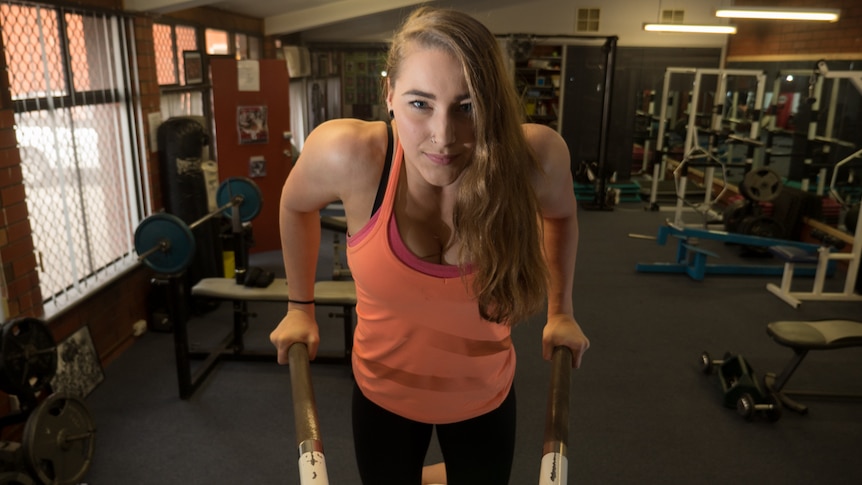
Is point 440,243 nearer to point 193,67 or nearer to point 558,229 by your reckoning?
point 558,229

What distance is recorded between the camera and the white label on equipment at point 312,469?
95 cm

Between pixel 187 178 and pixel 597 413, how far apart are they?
2881mm

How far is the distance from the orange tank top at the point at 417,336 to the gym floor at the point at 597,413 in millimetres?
1475

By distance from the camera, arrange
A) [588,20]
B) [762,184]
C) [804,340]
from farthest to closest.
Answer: [588,20], [762,184], [804,340]

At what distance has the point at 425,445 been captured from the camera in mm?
1327

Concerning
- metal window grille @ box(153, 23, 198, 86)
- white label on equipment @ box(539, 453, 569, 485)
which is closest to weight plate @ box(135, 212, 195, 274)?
metal window grille @ box(153, 23, 198, 86)

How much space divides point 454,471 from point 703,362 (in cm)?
265

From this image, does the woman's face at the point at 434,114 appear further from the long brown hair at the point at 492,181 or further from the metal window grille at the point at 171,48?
the metal window grille at the point at 171,48

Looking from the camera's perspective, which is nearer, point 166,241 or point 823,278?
point 166,241

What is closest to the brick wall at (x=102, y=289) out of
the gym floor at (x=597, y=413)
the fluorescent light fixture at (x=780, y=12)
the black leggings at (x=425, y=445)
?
the gym floor at (x=597, y=413)

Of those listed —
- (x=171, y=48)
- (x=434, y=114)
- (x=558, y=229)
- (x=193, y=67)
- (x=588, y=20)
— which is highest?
(x=588, y=20)

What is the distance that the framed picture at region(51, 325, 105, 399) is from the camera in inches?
114

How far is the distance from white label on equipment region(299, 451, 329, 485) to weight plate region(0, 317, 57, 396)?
1.77 metres

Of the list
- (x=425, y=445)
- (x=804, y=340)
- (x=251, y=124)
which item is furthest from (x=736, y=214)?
(x=425, y=445)
